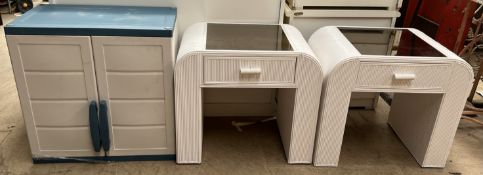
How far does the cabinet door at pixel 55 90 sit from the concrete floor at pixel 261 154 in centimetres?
12

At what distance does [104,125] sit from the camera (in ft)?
6.09

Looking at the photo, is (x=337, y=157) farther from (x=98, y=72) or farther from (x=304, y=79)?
(x=98, y=72)

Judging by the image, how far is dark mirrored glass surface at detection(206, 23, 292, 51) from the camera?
1836 millimetres

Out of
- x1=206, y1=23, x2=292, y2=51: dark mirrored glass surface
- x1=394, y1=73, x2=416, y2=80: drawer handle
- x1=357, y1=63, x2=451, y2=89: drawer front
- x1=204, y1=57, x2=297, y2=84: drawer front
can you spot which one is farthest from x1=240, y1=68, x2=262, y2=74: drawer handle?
x1=394, y1=73, x2=416, y2=80: drawer handle

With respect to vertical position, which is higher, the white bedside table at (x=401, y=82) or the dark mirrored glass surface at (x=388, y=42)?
the dark mirrored glass surface at (x=388, y=42)

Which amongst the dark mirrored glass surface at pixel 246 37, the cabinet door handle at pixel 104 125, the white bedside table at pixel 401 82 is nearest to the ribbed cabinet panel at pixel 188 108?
the dark mirrored glass surface at pixel 246 37

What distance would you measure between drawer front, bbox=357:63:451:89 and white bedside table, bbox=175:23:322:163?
21cm

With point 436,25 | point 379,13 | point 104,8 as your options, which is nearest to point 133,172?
point 104,8

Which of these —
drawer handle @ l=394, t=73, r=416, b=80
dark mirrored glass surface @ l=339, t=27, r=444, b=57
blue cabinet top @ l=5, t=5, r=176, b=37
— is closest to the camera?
blue cabinet top @ l=5, t=5, r=176, b=37

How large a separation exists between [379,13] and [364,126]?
0.66 m

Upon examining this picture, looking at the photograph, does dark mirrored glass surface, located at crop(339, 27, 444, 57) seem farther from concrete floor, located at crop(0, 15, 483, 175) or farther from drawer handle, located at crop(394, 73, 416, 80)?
concrete floor, located at crop(0, 15, 483, 175)

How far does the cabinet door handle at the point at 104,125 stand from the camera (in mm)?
1817

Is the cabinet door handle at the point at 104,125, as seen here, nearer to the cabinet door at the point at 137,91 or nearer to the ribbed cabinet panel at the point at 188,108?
the cabinet door at the point at 137,91

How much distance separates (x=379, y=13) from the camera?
2.37 m
